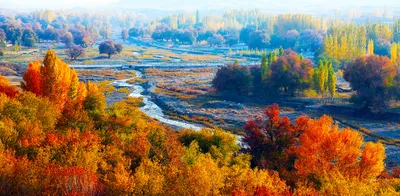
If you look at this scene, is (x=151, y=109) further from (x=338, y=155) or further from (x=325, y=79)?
(x=338, y=155)

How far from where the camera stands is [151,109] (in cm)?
7462

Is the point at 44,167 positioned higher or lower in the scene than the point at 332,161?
higher

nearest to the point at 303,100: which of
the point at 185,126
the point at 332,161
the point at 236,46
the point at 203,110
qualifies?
the point at 203,110

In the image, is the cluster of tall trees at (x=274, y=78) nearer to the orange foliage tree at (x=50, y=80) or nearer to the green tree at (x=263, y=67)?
the green tree at (x=263, y=67)

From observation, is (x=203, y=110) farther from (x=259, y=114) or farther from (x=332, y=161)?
(x=332, y=161)

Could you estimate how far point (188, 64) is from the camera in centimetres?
13175

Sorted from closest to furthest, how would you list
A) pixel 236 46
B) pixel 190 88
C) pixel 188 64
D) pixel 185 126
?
pixel 185 126
pixel 190 88
pixel 188 64
pixel 236 46

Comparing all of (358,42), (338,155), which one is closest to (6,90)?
(338,155)

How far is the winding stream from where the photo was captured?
2534 inches

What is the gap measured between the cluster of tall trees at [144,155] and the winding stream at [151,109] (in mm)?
17236

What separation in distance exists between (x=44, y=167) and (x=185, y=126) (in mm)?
37814

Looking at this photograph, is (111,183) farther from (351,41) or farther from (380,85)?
(351,41)

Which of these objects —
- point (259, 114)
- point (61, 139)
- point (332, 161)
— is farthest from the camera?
point (259, 114)

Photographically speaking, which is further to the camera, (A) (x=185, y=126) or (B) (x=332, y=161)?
(A) (x=185, y=126)
